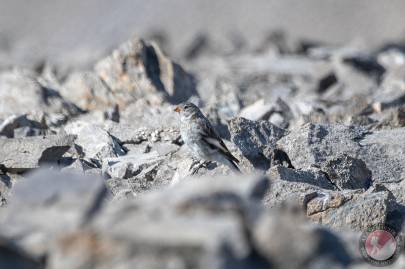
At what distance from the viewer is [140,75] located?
15836 mm

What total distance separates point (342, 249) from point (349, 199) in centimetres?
329

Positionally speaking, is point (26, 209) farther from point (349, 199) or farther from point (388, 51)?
point (388, 51)

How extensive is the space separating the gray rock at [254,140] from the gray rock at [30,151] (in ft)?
6.26

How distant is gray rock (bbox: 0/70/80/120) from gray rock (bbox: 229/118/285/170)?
4.21 meters

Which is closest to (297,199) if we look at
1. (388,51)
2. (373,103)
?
(373,103)

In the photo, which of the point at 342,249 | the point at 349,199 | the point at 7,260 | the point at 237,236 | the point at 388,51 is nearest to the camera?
the point at 237,236

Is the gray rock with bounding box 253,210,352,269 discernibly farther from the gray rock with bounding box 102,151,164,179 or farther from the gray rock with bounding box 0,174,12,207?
the gray rock with bounding box 102,151,164,179

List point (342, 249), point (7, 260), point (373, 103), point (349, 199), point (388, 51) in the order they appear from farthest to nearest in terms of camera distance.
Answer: point (388, 51) < point (373, 103) < point (349, 199) < point (342, 249) < point (7, 260)

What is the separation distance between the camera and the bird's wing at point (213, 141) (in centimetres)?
1059

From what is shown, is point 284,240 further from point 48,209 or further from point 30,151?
point 30,151

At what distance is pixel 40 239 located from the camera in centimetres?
561

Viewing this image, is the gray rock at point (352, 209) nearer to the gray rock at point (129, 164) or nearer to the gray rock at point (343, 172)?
the gray rock at point (343, 172)

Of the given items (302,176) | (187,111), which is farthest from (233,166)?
(187,111)

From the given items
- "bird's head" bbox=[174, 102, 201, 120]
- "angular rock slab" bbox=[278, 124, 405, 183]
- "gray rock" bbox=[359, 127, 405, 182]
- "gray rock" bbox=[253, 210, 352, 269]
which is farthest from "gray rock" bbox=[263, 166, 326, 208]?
"gray rock" bbox=[253, 210, 352, 269]
